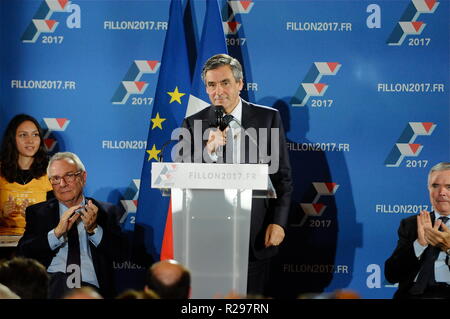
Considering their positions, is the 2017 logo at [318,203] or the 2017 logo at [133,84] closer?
the 2017 logo at [318,203]


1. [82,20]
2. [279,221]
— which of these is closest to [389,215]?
[279,221]

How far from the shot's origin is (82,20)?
6.02 m

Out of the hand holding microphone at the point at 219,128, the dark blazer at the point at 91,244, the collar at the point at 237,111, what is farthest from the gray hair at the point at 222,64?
the dark blazer at the point at 91,244

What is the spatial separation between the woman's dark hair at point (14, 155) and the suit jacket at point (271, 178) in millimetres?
1437

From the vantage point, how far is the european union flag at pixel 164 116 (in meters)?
5.70

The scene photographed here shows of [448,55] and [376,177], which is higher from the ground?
[448,55]

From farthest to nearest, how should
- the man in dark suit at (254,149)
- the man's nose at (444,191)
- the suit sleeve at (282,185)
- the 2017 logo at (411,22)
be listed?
the 2017 logo at (411,22) < the man's nose at (444,191) < the suit sleeve at (282,185) < the man in dark suit at (254,149)

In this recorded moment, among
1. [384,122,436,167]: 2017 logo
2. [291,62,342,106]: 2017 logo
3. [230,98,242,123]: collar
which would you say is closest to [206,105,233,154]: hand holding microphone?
[230,98,242,123]: collar

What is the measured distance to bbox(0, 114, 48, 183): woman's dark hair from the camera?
5.49 metres

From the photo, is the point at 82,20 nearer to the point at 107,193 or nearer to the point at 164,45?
the point at 164,45

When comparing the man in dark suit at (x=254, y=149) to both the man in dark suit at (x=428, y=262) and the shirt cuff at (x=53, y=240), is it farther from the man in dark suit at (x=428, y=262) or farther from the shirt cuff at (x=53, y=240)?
the shirt cuff at (x=53, y=240)

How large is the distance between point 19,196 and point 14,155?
1.13 feet

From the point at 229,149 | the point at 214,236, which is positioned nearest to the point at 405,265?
the point at 229,149
